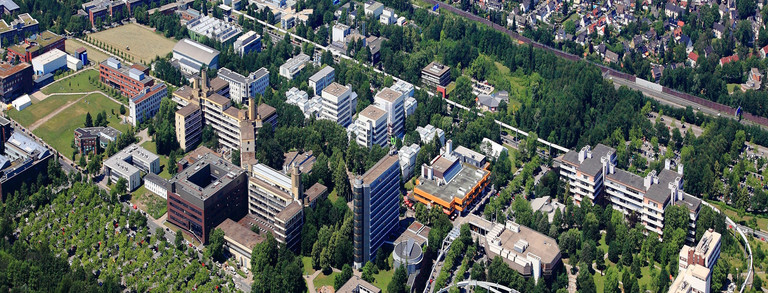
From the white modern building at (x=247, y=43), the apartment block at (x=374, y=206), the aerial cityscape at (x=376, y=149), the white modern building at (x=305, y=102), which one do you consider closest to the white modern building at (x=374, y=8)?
the aerial cityscape at (x=376, y=149)

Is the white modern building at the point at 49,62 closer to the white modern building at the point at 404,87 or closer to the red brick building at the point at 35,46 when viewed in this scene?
the red brick building at the point at 35,46

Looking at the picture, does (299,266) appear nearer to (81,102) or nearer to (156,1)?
(81,102)

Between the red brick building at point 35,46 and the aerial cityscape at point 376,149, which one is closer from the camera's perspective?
the aerial cityscape at point 376,149

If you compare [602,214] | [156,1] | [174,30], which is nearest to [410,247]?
[602,214]

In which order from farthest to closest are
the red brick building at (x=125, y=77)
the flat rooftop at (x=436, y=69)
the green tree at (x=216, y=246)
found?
the flat rooftop at (x=436, y=69)
the red brick building at (x=125, y=77)
the green tree at (x=216, y=246)

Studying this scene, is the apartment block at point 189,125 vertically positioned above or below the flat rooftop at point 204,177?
below

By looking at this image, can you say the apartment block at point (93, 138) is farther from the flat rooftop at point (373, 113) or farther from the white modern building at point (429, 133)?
the white modern building at point (429, 133)

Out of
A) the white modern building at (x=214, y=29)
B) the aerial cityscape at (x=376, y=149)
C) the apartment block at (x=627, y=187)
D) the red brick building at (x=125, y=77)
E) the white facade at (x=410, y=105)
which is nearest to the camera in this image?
the aerial cityscape at (x=376, y=149)

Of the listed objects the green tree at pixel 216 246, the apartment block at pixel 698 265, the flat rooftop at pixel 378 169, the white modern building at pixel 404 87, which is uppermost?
the flat rooftop at pixel 378 169
